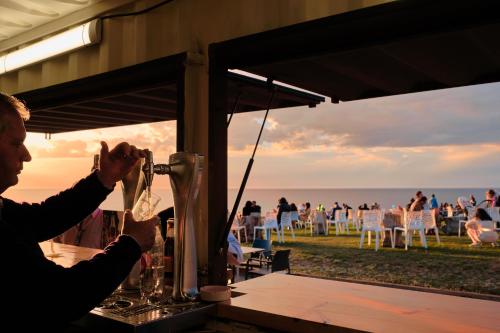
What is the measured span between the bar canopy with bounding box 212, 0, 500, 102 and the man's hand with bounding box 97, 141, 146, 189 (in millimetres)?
628

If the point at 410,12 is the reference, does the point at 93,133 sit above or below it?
above

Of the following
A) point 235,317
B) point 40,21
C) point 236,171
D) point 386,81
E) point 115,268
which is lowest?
point 235,317

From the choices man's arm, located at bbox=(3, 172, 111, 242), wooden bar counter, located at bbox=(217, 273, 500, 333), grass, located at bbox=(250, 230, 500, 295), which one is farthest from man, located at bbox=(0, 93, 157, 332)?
grass, located at bbox=(250, 230, 500, 295)

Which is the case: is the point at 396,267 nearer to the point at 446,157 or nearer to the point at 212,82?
the point at 212,82

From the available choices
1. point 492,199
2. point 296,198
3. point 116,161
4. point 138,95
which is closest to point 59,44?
point 138,95

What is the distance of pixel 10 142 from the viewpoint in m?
1.15

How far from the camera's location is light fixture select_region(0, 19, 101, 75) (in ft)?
8.17

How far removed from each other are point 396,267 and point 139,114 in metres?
5.56

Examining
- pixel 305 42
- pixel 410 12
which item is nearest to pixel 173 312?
pixel 305 42

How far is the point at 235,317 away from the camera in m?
1.50

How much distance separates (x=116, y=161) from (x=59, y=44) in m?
1.34

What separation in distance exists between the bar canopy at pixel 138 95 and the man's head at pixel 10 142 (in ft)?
3.14

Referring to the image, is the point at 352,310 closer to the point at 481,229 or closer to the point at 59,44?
the point at 59,44

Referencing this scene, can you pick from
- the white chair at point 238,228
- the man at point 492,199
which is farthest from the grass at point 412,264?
the man at point 492,199
